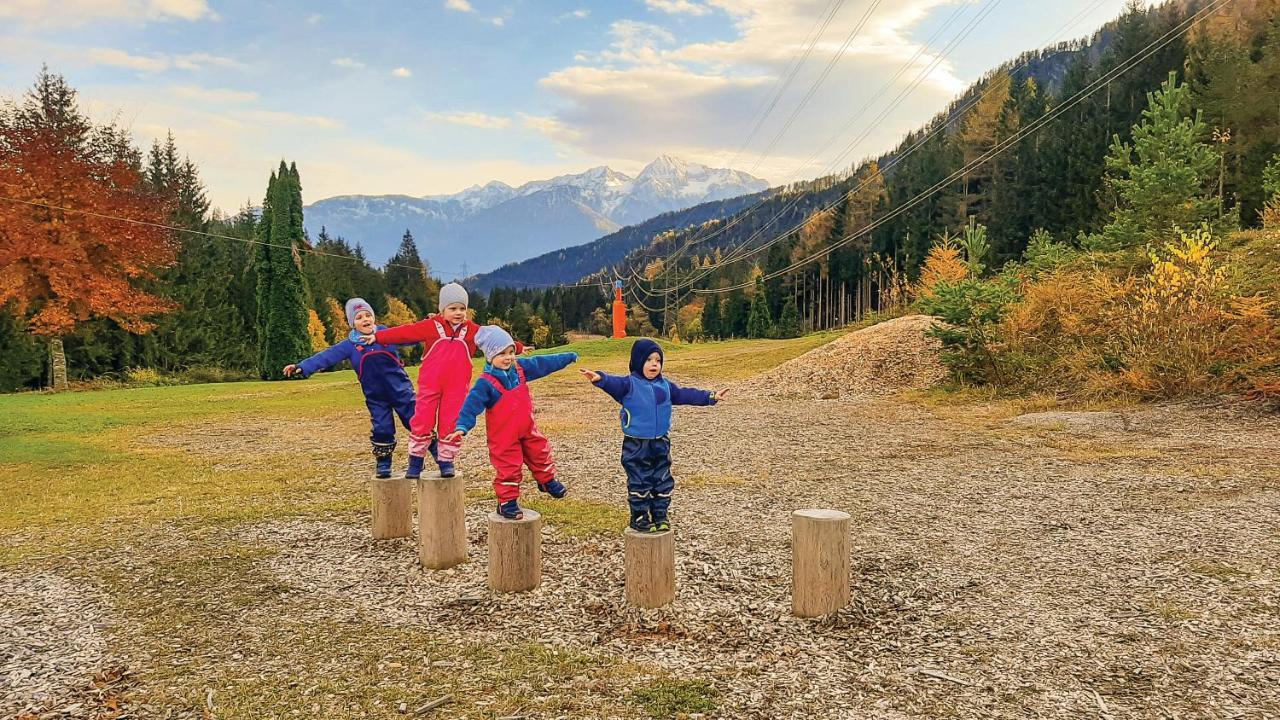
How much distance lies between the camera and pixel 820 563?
479 centimetres

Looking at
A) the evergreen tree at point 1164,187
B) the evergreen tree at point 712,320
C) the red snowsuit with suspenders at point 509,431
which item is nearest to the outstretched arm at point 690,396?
the red snowsuit with suspenders at point 509,431

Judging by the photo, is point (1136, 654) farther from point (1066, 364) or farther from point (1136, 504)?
point (1066, 364)

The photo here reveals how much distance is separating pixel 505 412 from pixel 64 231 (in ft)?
→ 74.1

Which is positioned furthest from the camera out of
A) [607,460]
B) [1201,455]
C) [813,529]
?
[607,460]

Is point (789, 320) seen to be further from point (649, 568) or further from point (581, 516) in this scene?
point (649, 568)

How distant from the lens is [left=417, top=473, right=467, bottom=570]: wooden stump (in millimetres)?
5879

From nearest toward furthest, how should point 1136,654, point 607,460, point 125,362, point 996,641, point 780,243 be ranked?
point 1136,654 < point 996,641 < point 607,460 < point 125,362 < point 780,243

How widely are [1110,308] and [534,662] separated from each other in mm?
14979

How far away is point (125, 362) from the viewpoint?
31.7 metres

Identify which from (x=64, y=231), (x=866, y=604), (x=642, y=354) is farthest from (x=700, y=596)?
(x=64, y=231)

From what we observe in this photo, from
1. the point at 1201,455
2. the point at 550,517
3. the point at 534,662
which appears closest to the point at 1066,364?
the point at 1201,455

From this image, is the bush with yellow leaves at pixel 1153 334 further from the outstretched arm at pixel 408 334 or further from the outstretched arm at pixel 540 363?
the outstretched arm at pixel 408 334

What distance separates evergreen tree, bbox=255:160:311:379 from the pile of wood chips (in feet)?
80.3

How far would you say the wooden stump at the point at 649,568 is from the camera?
495 cm
